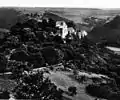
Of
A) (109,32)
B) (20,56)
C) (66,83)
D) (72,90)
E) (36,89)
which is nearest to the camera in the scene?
(36,89)

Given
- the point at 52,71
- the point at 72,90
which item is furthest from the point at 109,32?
the point at 72,90

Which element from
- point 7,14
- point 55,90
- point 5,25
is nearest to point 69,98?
point 55,90

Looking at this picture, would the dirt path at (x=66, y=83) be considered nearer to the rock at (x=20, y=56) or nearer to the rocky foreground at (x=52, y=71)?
the rocky foreground at (x=52, y=71)

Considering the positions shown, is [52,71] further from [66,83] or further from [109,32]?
[109,32]

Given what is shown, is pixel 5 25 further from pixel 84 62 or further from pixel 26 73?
pixel 26 73

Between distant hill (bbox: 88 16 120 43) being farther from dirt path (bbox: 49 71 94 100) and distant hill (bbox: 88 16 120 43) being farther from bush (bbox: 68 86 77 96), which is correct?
bush (bbox: 68 86 77 96)

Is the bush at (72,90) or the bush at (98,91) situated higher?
the bush at (72,90)

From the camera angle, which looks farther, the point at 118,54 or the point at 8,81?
the point at 118,54

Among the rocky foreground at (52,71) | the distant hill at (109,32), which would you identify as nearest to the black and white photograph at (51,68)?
the rocky foreground at (52,71)

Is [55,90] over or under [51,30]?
under

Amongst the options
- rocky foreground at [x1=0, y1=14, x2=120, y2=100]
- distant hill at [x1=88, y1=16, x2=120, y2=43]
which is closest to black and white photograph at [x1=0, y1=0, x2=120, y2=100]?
rocky foreground at [x1=0, y1=14, x2=120, y2=100]

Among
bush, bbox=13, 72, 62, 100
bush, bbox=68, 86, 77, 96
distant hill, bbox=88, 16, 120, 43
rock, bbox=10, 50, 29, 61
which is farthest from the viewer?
distant hill, bbox=88, 16, 120, 43
